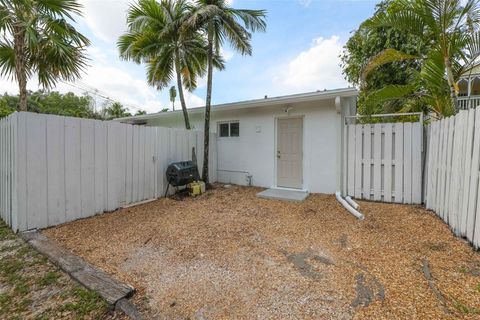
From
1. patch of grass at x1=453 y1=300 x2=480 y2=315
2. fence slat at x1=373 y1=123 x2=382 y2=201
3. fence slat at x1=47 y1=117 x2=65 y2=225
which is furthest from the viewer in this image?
fence slat at x1=373 y1=123 x2=382 y2=201

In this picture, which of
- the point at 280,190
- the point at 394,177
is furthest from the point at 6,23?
the point at 394,177

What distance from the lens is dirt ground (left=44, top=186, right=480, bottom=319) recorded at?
6.29 feet

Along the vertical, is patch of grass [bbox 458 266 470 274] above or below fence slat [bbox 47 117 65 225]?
below

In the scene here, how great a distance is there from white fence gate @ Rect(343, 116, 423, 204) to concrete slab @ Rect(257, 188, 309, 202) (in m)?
1.10

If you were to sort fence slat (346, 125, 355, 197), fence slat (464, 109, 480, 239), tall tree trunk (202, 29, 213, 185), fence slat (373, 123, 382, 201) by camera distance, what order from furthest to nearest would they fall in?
tall tree trunk (202, 29, 213, 185) < fence slat (346, 125, 355, 197) < fence slat (373, 123, 382, 201) < fence slat (464, 109, 480, 239)

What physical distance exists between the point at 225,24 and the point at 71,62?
3.92 metres

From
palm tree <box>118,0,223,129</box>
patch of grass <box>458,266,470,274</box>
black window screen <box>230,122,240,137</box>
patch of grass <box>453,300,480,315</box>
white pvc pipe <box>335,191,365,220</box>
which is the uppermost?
palm tree <box>118,0,223,129</box>

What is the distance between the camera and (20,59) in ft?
13.3

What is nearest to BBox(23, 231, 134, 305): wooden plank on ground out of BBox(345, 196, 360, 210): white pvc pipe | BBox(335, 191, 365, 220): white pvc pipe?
BBox(335, 191, 365, 220): white pvc pipe

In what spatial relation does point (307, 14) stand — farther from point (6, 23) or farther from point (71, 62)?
point (6, 23)

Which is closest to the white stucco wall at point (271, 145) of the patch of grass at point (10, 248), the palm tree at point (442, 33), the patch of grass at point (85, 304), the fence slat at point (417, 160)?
the fence slat at point (417, 160)

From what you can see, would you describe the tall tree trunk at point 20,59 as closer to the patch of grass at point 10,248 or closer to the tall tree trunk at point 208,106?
the patch of grass at point 10,248

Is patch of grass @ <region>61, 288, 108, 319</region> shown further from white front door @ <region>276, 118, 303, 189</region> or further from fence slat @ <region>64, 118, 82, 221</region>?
white front door @ <region>276, 118, 303, 189</region>

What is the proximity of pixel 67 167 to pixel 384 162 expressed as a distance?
20.9ft
